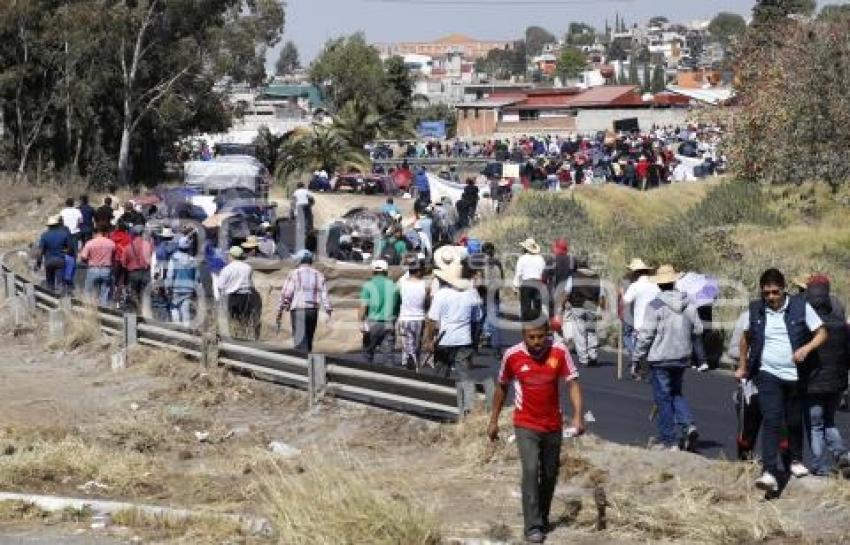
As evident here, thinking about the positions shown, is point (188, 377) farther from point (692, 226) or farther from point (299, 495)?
point (692, 226)

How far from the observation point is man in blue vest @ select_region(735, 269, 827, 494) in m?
11.1

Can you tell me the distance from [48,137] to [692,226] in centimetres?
2686

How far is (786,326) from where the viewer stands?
11156 millimetres

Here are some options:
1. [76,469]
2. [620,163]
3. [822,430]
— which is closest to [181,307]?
[76,469]

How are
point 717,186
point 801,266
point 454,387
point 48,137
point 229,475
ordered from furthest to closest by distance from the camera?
1. point 48,137
2. point 717,186
3. point 801,266
4. point 454,387
5. point 229,475

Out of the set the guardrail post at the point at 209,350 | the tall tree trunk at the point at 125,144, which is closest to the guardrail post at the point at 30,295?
the guardrail post at the point at 209,350

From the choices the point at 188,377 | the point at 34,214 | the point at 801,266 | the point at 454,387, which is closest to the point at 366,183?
the point at 34,214

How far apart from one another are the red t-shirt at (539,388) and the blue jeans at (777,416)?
1.89 m

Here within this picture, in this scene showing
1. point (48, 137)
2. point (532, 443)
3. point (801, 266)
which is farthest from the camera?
point (48, 137)

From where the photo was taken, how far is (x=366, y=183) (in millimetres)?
44656

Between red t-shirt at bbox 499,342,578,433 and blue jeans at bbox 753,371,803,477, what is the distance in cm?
189

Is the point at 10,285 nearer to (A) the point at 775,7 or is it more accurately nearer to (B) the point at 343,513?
(B) the point at 343,513

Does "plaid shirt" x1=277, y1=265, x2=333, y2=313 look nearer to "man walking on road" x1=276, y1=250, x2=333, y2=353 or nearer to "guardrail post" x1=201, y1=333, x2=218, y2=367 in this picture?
"man walking on road" x1=276, y1=250, x2=333, y2=353

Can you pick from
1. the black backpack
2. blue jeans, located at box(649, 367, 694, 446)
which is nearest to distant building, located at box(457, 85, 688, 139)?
the black backpack
